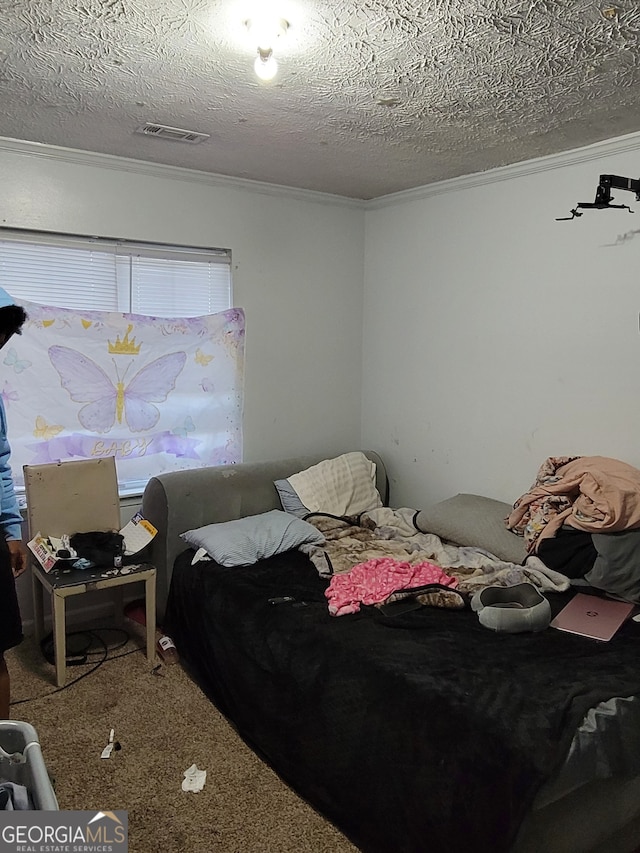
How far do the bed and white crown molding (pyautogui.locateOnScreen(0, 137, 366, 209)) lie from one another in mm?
2069

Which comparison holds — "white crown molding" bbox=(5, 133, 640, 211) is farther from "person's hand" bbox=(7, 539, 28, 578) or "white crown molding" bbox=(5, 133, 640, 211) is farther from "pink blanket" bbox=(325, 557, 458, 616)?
"pink blanket" bbox=(325, 557, 458, 616)

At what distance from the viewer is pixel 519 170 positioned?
330 cm

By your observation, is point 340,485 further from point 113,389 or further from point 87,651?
point 87,651

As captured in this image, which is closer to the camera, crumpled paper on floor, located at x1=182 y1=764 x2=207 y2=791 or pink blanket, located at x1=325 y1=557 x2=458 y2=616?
crumpled paper on floor, located at x1=182 y1=764 x2=207 y2=791

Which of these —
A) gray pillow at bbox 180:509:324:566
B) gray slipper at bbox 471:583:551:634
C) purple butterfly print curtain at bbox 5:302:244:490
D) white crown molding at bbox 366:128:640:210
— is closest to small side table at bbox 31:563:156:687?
gray pillow at bbox 180:509:324:566

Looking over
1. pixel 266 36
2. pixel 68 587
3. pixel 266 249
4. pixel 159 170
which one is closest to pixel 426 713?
pixel 68 587

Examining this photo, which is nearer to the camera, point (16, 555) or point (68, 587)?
point (16, 555)

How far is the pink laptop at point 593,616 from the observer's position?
239cm

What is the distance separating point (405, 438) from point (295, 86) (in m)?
2.31

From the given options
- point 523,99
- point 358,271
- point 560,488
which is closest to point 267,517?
point 560,488

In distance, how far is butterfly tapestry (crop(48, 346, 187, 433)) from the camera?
10.9 feet

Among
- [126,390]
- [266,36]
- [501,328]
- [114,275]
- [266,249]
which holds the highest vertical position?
[266,36]

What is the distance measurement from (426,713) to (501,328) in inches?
84.8

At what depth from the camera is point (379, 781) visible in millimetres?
2047
